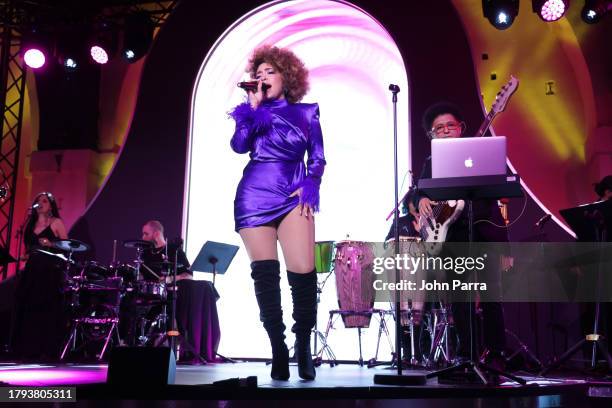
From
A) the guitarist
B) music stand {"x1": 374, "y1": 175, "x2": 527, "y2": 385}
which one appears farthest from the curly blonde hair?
the guitarist

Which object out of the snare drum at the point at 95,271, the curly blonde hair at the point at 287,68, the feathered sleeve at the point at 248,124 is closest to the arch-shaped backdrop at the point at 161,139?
the snare drum at the point at 95,271

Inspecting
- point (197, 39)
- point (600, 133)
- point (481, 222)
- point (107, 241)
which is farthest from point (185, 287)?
point (600, 133)

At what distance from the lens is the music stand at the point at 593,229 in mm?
4688

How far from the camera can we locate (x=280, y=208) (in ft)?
10.9

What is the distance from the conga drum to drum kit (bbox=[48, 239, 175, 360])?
5.81 feet

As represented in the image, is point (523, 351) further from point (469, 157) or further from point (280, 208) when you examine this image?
point (280, 208)

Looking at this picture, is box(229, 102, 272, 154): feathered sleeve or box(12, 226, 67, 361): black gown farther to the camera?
box(12, 226, 67, 361): black gown

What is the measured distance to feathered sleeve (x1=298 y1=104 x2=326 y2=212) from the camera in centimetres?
335

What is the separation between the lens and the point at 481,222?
173 inches

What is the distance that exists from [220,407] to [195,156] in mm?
5202

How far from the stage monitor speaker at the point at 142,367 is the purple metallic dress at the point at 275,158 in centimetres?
82

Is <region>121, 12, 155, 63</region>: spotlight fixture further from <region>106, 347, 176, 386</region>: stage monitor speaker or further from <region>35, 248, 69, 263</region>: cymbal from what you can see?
<region>106, 347, 176, 386</region>: stage monitor speaker

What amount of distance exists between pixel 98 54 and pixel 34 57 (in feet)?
2.72

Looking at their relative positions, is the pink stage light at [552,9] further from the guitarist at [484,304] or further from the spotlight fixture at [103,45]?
the spotlight fixture at [103,45]
